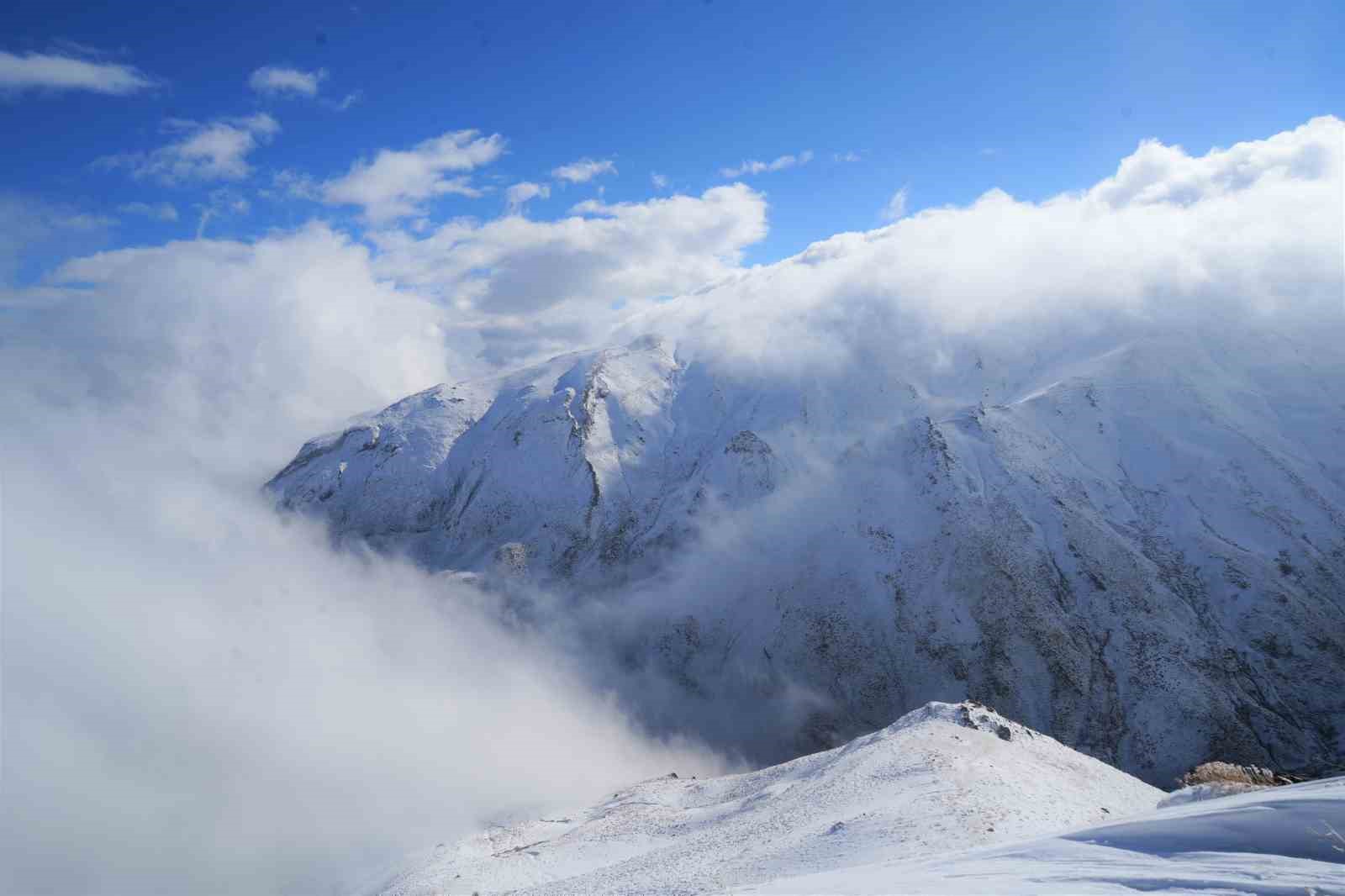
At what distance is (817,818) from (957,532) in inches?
3576

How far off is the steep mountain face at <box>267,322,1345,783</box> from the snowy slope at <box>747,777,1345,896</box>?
89.0 meters

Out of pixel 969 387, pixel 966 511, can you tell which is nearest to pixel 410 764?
pixel 966 511

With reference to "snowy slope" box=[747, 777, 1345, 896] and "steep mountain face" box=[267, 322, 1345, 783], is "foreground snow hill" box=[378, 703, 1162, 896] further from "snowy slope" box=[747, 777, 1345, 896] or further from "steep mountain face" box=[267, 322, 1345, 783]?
"steep mountain face" box=[267, 322, 1345, 783]

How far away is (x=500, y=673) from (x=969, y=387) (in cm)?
11652

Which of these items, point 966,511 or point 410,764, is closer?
point 410,764

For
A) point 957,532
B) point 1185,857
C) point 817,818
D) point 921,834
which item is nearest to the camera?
point 1185,857

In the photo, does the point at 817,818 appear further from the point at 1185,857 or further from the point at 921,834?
the point at 1185,857

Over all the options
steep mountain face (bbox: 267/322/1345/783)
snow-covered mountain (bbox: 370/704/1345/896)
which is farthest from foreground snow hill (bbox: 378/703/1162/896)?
steep mountain face (bbox: 267/322/1345/783)

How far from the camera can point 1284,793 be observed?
16.1 metres

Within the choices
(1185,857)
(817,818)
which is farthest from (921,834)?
(1185,857)

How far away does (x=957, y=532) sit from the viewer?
12062 cm

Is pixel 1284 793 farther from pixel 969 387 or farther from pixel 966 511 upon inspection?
pixel 969 387

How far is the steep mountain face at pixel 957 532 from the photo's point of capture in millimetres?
97875

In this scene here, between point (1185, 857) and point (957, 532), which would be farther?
point (957, 532)
